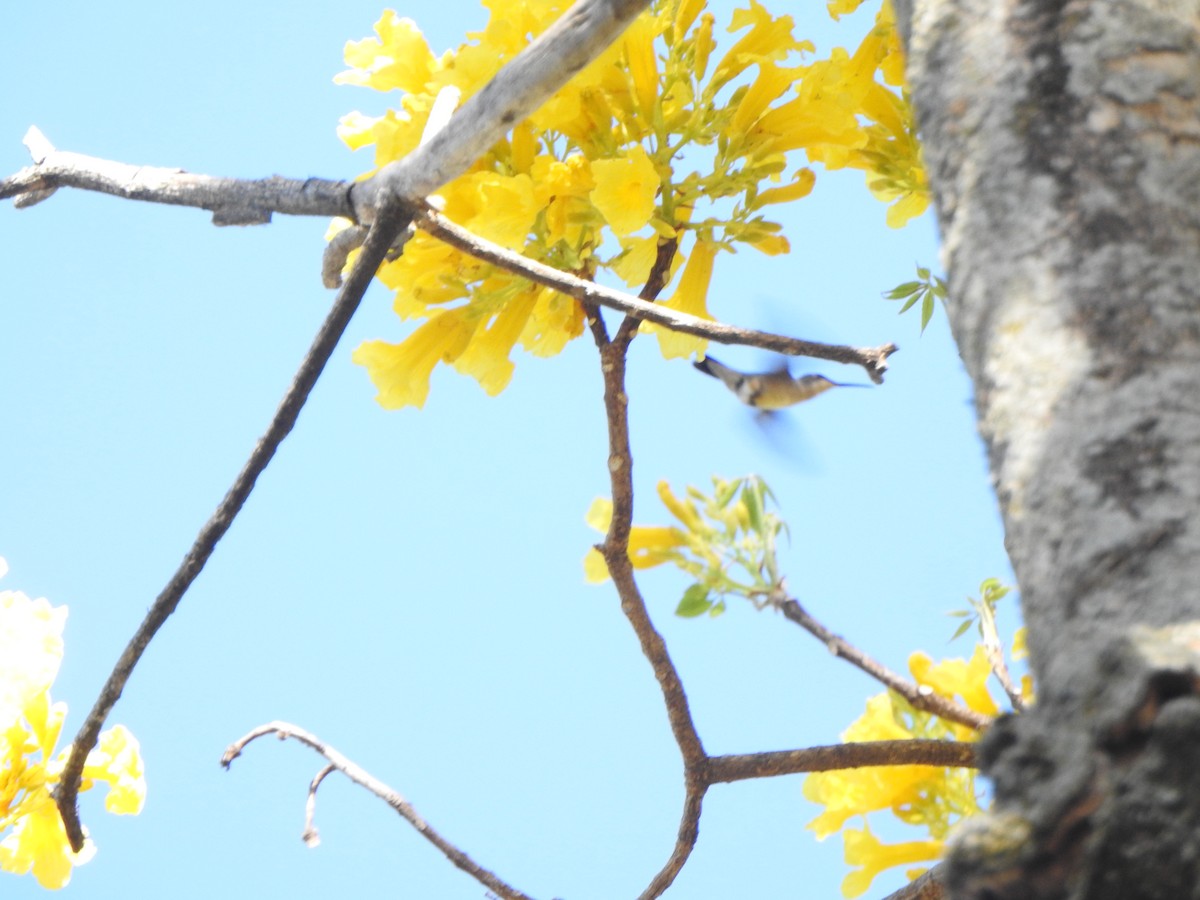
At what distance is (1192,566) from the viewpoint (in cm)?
36

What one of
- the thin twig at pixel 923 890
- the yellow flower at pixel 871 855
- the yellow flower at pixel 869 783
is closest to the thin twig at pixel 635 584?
the thin twig at pixel 923 890

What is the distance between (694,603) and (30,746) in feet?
2.83

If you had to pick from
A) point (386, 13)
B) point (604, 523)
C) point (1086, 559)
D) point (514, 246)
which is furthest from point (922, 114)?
point (604, 523)

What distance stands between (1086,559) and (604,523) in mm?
1383

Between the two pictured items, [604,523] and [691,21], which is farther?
[604,523]

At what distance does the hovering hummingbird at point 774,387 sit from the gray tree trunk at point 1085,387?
0.64 metres

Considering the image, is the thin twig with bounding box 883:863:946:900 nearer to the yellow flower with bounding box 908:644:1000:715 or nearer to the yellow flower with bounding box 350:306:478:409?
the yellow flower with bounding box 908:644:1000:715

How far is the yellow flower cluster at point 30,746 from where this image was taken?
1.39 m

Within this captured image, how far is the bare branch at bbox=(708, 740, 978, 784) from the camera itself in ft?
3.61

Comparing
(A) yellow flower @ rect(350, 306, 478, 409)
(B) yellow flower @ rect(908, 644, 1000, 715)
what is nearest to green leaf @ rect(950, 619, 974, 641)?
(B) yellow flower @ rect(908, 644, 1000, 715)

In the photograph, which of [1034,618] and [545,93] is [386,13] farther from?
[1034,618]

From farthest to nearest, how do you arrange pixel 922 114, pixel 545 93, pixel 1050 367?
pixel 545 93, pixel 922 114, pixel 1050 367

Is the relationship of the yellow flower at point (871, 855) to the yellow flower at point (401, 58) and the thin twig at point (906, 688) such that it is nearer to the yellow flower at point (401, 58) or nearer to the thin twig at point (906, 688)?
the thin twig at point (906, 688)

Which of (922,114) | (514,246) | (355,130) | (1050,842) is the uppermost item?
(355,130)
